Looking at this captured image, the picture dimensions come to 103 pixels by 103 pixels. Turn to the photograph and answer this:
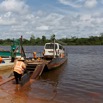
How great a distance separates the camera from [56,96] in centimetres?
1303

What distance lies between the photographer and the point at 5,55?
25.6 meters

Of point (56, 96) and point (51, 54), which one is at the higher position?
point (51, 54)

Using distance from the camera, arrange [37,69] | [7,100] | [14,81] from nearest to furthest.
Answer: [7,100] < [14,81] < [37,69]

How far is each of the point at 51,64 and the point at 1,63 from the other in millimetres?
4623

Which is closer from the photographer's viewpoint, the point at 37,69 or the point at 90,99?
the point at 90,99

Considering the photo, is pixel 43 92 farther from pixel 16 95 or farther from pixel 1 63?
pixel 1 63

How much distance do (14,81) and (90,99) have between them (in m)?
4.96

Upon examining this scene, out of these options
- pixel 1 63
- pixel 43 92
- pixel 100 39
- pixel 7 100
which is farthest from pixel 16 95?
pixel 100 39

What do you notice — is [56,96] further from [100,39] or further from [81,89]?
[100,39]

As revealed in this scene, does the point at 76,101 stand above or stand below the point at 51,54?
below

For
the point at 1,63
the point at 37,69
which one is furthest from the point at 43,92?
the point at 1,63

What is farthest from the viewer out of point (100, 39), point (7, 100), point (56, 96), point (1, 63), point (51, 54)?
point (100, 39)

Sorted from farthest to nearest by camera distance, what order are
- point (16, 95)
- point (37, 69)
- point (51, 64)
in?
1. point (51, 64)
2. point (37, 69)
3. point (16, 95)

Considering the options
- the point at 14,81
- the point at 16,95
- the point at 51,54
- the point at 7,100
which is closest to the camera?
the point at 7,100
